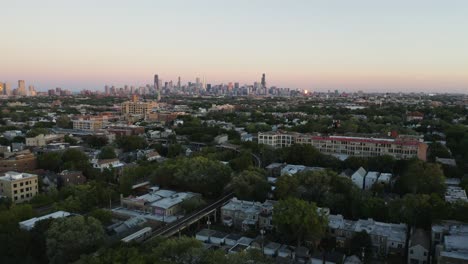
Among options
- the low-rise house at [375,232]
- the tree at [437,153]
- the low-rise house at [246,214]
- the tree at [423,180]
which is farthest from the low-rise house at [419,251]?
the tree at [437,153]

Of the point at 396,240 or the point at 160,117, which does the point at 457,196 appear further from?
the point at 160,117

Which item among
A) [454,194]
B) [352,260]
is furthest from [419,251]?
[454,194]

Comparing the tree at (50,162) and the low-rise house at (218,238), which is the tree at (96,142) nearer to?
the tree at (50,162)

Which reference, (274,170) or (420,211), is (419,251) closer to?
(420,211)

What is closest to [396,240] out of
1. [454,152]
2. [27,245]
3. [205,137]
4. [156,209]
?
[156,209]

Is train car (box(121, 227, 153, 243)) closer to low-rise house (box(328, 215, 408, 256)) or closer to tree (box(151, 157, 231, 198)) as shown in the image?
tree (box(151, 157, 231, 198))

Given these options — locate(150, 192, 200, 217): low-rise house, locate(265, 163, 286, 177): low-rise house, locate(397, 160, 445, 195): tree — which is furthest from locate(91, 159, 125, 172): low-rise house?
locate(397, 160, 445, 195): tree
